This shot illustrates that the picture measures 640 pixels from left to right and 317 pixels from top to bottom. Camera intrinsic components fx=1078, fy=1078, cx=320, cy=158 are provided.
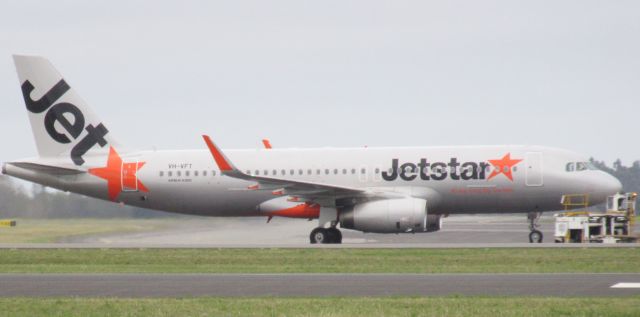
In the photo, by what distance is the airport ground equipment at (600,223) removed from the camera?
38.3m

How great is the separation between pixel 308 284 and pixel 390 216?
17.1m

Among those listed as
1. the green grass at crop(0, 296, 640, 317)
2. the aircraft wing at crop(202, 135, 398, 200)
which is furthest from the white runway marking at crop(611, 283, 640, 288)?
the aircraft wing at crop(202, 135, 398, 200)

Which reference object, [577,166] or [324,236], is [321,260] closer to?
[324,236]

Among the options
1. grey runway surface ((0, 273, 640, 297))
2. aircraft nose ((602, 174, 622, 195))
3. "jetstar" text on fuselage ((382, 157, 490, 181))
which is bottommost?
grey runway surface ((0, 273, 640, 297))

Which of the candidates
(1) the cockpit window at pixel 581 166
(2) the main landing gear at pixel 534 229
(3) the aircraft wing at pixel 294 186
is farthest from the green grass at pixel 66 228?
(1) the cockpit window at pixel 581 166

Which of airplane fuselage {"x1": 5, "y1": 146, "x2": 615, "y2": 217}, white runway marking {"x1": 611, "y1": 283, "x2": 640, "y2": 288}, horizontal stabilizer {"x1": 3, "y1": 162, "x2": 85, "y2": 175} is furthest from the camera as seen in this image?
horizontal stabilizer {"x1": 3, "y1": 162, "x2": 85, "y2": 175}

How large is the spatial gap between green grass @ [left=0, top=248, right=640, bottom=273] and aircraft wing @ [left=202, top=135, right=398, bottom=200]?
4272mm

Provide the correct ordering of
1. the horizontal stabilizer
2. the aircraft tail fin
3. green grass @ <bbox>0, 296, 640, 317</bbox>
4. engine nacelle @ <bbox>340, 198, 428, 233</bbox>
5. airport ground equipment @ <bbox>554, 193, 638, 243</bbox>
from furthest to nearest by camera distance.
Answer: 1. the aircraft tail fin
2. the horizontal stabilizer
3. airport ground equipment @ <bbox>554, 193, 638, 243</bbox>
4. engine nacelle @ <bbox>340, 198, 428, 233</bbox>
5. green grass @ <bbox>0, 296, 640, 317</bbox>

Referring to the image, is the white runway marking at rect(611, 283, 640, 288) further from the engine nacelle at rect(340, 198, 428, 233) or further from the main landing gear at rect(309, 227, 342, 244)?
the main landing gear at rect(309, 227, 342, 244)

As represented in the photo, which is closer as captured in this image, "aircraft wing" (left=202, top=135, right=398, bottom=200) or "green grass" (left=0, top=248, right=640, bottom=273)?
"green grass" (left=0, top=248, right=640, bottom=273)

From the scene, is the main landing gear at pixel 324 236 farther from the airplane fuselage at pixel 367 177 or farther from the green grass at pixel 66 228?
the green grass at pixel 66 228

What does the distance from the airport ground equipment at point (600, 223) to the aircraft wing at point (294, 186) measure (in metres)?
6.28

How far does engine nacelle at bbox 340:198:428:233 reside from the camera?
38.0 meters

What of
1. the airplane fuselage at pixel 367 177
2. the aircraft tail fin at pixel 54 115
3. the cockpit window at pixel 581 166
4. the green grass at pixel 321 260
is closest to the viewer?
the green grass at pixel 321 260
